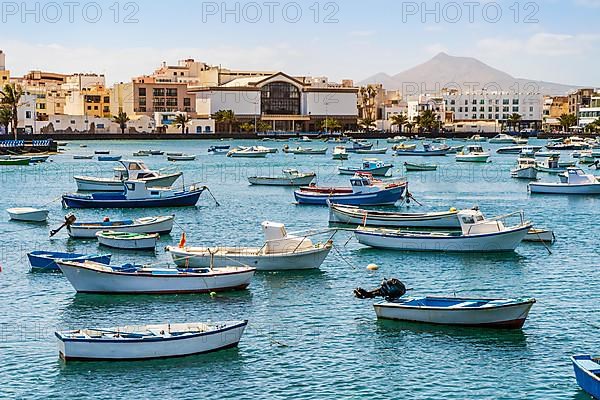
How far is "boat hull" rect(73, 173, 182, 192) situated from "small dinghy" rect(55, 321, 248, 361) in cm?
4516

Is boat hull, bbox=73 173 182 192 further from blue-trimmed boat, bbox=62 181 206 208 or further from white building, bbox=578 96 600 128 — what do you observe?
white building, bbox=578 96 600 128

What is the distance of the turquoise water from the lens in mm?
23469

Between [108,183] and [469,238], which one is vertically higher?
[108,183]

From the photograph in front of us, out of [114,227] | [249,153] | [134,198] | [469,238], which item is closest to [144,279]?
[114,227]

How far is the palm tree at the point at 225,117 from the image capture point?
192625mm

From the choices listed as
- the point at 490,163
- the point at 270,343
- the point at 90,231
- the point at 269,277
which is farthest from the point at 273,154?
the point at 270,343

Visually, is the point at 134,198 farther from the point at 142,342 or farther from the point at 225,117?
the point at 225,117

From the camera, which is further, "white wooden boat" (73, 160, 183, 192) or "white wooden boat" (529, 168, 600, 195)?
"white wooden boat" (73, 160, 183, 192)

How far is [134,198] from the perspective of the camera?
195ft

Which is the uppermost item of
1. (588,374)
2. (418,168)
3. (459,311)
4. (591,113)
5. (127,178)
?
(591,113)

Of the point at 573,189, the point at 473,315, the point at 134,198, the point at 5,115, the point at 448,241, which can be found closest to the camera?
the point at 473,315

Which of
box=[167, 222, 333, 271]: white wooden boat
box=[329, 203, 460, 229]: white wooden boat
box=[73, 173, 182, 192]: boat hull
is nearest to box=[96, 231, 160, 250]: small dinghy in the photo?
box=[167, 222, 333, 271]: white wooden boat

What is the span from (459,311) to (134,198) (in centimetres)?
3513

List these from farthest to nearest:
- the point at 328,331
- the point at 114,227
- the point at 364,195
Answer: the point at 364,195 < the point at 114,227 < the point at 328,331
